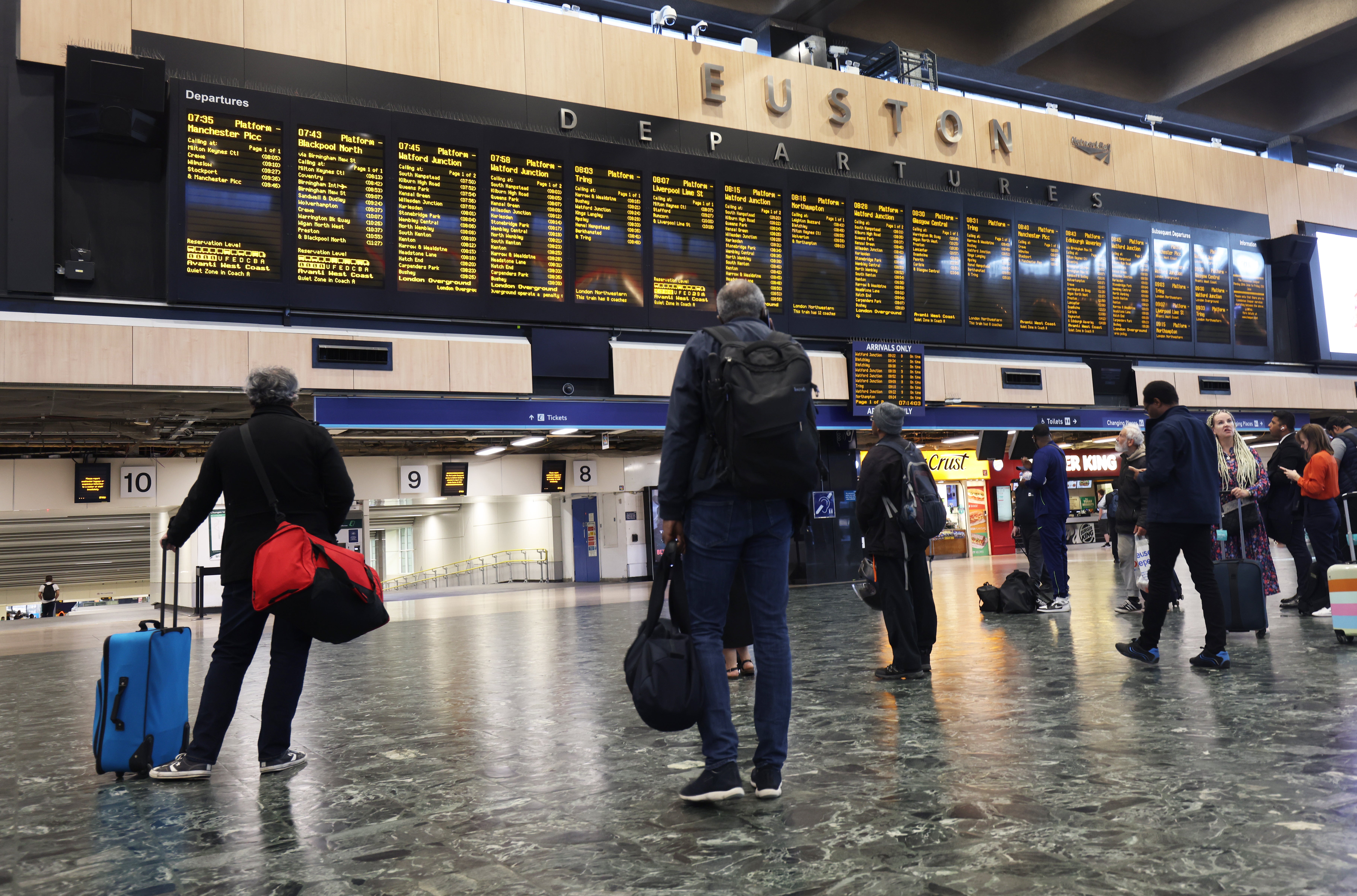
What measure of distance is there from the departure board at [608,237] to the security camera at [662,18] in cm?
267

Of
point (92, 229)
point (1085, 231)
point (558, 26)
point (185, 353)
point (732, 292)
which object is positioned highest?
point (558, 26)

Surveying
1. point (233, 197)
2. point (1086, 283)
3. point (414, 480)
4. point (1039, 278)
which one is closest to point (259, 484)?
point (233, 197)

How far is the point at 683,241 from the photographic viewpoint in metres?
11.6

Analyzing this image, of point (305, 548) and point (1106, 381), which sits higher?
point (1106, 381)

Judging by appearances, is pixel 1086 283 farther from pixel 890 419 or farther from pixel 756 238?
pixel 890 419

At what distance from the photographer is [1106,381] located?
15445 millimetres

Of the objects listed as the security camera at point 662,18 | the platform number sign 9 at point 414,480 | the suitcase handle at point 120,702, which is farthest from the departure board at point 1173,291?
the suitcase handle at point 120,702

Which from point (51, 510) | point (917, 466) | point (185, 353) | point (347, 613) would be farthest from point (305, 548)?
point (51, 510)

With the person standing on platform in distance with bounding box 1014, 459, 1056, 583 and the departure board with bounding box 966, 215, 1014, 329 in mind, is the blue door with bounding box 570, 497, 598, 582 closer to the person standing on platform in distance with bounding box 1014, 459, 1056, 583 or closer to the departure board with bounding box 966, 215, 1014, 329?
the departure board with bounding box 966, 215, 1014, 329

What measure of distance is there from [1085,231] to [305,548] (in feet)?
45.6

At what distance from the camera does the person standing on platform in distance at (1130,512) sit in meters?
8.45

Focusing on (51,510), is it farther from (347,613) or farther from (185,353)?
(347,613)

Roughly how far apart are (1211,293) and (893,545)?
43.1 feet

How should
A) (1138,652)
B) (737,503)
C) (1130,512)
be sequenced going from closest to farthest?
(737,503), (1138,652), (1130,512)
